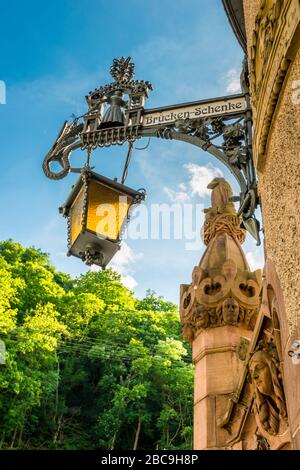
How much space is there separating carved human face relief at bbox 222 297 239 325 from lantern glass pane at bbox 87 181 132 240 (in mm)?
1257

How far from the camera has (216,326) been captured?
5008mm

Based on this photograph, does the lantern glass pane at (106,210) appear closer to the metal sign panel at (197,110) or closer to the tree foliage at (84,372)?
the metal sign panel at (197,110)

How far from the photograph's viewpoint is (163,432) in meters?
27.5

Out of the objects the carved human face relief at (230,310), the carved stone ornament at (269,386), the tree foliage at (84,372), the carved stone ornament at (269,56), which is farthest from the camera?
the tree foliage at (84,372)

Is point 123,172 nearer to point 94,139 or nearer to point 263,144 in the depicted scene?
point 94,139

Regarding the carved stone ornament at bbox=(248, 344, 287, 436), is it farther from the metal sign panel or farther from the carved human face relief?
the metal sign panel

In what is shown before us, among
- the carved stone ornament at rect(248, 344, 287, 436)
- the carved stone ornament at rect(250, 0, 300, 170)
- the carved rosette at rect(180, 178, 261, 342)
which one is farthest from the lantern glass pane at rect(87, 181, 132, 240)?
the carved stone ornament at rect(248, 344, 287, 436)

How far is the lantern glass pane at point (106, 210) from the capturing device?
172 inches

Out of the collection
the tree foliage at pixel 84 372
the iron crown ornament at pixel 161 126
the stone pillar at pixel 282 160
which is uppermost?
the tree foliage at pixel 84 372

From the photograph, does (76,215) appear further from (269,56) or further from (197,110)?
(269,56)

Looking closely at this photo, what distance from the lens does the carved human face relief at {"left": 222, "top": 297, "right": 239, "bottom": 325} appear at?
4852 mm

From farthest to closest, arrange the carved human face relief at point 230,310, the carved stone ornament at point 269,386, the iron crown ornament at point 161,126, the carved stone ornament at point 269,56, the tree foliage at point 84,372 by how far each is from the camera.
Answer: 1. the tree foliage at point 84,372
2. the carved human face relief at point 230,310
3. the iron crown ornament at point 161,126
4. the carved stone ornament at point 269,386
5. the carved stone ornament at point 269,56

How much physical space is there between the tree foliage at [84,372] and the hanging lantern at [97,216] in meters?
19.4

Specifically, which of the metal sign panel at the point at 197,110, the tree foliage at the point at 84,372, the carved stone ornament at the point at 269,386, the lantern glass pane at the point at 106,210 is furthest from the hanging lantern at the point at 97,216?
the tree foliage at the point at 84,372
